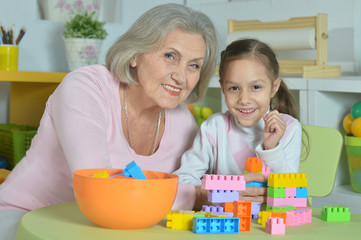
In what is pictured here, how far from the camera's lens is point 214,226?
938 mm

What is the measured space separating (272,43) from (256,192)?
142cm

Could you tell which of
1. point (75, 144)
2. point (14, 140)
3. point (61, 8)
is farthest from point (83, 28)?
point (75, 144)

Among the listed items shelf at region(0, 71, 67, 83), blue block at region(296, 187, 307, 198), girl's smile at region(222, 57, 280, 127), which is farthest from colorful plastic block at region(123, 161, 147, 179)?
shelf at region(0, 71, 67, 83)

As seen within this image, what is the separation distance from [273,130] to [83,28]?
157 cm

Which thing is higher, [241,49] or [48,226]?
[241,49]

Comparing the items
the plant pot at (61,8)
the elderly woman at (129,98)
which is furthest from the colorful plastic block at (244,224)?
the plant pot at (61,8)

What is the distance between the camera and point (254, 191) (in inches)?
45.8

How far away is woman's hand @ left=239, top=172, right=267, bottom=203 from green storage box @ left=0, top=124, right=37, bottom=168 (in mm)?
1568

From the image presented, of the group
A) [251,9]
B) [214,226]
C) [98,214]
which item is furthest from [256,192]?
[251,9]

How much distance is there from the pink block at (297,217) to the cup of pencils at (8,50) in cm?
182

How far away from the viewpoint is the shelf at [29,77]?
244cm

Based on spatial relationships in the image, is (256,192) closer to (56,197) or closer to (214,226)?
(214,226)

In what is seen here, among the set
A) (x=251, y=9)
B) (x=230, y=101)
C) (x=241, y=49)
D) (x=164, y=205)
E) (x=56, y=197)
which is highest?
(x=251, y=9)

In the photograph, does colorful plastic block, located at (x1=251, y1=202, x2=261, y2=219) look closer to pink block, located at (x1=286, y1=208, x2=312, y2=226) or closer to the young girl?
pink block, located at (x1=286, y1=208, x2=312, y2=226)
